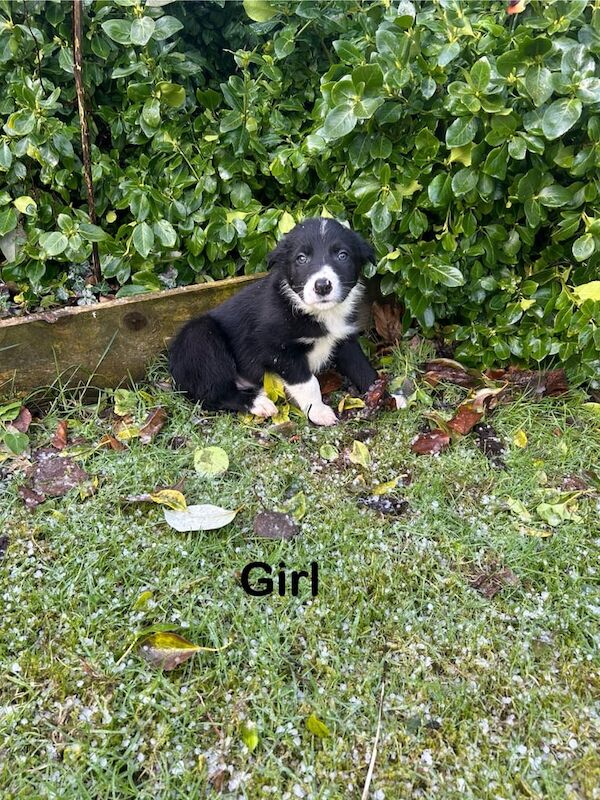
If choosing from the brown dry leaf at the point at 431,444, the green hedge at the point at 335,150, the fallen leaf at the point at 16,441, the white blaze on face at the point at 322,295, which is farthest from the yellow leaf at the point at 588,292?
the fallen leaf at the point at 16,441

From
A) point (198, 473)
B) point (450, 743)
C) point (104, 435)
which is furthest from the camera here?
point (104, 435)

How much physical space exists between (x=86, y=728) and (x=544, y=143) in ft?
8.33

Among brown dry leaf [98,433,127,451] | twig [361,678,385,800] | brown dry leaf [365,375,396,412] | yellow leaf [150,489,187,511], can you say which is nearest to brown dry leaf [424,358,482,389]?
brown dry leaf [365,375,396,412]

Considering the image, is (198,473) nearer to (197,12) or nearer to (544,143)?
(544,143)

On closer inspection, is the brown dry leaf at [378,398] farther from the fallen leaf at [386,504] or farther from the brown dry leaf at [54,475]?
the brown dry leaf at [54,475]

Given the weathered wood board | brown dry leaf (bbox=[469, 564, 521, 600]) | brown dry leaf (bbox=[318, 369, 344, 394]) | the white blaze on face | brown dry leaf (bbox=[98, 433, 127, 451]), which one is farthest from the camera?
brown dry leaf (bbox=[318, 369, 344, 394])

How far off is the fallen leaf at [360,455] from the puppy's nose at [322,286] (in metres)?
0.68

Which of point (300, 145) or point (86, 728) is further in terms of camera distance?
point (300, 145)

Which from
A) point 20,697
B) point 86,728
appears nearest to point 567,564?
point 86,728

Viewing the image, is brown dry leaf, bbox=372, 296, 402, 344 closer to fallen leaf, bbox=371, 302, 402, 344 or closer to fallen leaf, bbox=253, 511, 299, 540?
fallen leaf, bbox=371, 302, 402, 344

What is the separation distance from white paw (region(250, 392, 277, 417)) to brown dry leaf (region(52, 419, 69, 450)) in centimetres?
87

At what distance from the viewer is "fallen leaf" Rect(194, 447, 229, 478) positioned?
8.49ft

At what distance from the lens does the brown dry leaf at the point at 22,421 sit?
2822 millimetres

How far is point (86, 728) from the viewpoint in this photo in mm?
1724
